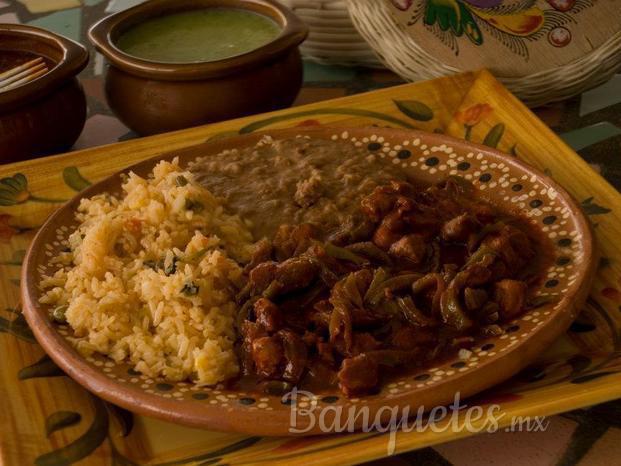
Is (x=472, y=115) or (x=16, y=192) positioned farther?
(x=472, y=115)

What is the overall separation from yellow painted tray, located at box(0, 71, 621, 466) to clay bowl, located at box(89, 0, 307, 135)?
0.38 ft

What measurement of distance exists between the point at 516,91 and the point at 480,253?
1.09 metres

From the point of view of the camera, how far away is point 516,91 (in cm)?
293

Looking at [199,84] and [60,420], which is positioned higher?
[199,84]

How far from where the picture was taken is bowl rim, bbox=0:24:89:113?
8.43 feet

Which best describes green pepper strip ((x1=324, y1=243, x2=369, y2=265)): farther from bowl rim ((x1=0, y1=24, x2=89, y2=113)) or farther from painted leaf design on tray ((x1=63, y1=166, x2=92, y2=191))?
bowl rim ((x1=0, y1=24, x2=89, y2=113))

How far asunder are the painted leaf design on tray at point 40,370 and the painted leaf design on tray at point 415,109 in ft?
4.16

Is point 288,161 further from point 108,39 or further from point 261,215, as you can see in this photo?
point 108,39

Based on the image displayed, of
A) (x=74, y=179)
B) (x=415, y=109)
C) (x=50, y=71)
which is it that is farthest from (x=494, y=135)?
(x=50, y=71)

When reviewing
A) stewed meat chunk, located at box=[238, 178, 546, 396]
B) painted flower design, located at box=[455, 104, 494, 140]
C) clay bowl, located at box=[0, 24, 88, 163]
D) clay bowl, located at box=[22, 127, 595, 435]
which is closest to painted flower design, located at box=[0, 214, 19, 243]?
clay bowl, located at box=[22, 127, 595, 435]

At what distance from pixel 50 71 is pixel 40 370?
104 centimetres

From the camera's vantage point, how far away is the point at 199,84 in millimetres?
2695

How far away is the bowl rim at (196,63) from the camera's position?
2656mm

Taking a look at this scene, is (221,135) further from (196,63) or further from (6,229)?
(6,229)
